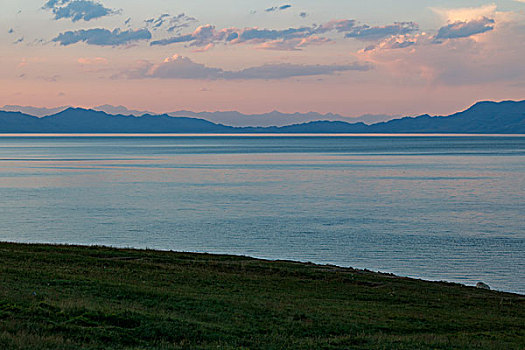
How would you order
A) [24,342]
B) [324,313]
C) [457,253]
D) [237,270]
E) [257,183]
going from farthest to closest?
[257,183] < [457,253] < [237,270] < [324,313] < [24,342]

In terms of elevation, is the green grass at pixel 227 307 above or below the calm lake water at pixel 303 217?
above

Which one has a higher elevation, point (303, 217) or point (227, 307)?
point (227, 307)

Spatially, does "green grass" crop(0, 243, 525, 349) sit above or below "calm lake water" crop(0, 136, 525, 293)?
above

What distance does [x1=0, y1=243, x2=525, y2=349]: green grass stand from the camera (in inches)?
621

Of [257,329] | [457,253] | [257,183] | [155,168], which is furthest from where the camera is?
[155,168]

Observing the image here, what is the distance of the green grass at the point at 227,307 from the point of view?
15781 mm

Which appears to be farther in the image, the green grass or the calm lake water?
the calm lake water

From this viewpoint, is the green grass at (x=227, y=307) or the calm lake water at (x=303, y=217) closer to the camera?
the green grass at (x=227, y=307)

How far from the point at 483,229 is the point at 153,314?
1800 inches

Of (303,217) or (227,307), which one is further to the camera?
(303,217)

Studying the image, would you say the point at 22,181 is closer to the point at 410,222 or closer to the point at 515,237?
the point at 410,222

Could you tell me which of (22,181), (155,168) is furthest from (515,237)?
(155,168)

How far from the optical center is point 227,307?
20266mm

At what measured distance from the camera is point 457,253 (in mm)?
46344
